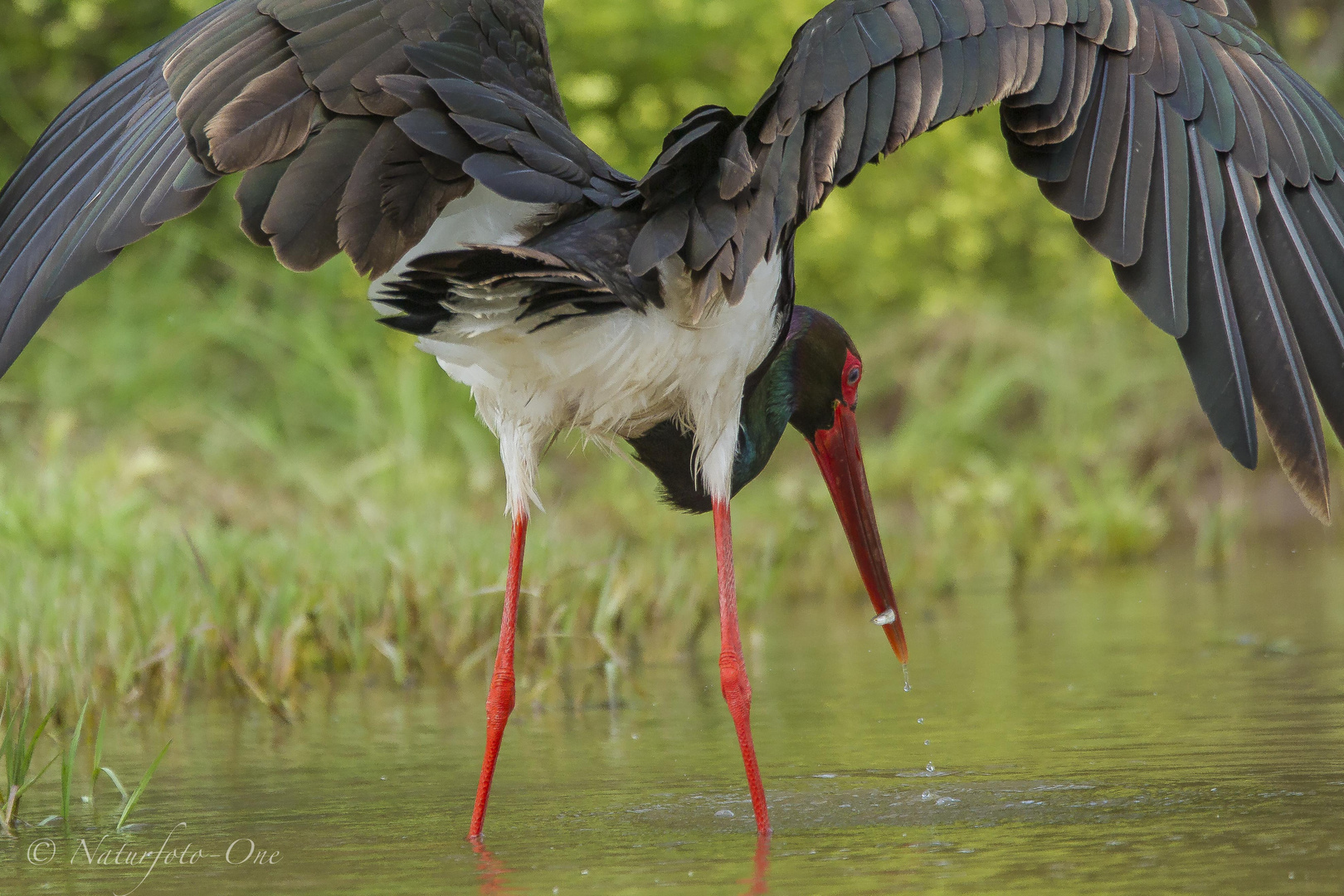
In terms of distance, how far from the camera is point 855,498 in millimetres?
4941

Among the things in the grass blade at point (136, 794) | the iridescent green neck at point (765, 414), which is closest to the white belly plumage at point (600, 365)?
the iridescent green neck at point (765, 414)

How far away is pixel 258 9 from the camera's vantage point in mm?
3760

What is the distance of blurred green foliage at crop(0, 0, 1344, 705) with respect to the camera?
18.1ft

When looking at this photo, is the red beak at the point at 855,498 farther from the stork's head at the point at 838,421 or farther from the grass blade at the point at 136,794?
the grass blade at the point at 136,794

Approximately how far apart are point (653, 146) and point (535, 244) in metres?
6.46

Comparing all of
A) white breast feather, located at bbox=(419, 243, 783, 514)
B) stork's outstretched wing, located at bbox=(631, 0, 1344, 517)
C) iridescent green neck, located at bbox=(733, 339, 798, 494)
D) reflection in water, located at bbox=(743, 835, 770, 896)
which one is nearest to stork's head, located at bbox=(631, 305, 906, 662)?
iridescent green neck, located at bbox=(733, 339, 798, 494)

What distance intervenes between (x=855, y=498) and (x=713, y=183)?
1.63m

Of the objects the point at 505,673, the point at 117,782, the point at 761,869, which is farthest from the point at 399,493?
the point at 761,869

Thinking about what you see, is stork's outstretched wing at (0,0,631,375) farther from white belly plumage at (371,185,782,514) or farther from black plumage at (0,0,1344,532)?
white belly plumage at (371,185,782,514)

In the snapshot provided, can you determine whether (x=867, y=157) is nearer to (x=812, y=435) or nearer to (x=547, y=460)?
(x=812, y=435)

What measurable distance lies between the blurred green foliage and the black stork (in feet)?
4.85

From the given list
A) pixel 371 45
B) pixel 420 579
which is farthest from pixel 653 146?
pixel 371 45

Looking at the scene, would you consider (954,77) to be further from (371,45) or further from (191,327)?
(191,327)

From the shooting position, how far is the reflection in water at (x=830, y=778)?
9.98ft
